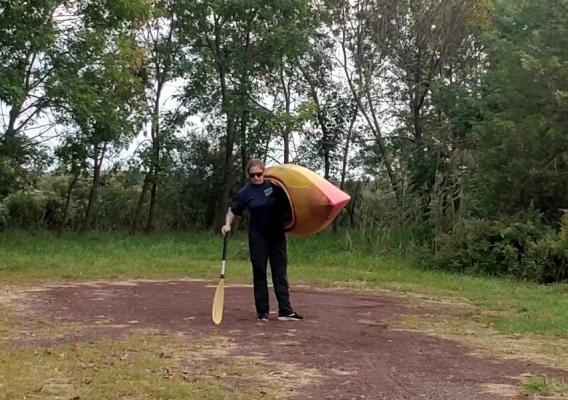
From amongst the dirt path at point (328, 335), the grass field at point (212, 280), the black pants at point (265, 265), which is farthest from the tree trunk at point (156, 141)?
the black pants at point (265, 265)

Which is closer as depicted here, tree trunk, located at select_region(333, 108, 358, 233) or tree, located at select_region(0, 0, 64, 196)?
tree, located at select_region(0, 0, 64, 196)

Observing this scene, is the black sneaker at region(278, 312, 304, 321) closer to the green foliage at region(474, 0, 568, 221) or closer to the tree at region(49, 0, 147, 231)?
the green foliage at region(474, 0, 568, 221)

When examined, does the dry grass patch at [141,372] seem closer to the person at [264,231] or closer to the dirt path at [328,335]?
the dirt path at [328,335]

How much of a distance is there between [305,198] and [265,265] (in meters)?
0.87

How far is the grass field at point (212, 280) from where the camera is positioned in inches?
216

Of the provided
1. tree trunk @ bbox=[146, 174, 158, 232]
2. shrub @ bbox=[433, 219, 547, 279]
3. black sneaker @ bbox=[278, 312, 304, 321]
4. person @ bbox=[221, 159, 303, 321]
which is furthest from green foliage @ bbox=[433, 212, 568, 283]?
tree trunk @ bbox=[146, 174, 158, 232]

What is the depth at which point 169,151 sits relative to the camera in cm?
2544

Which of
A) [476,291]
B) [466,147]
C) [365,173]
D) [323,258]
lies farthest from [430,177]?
[476,291]

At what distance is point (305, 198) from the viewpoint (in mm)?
8766

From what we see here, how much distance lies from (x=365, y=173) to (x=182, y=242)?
23.3 feet

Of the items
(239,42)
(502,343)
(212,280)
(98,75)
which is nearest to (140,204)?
(239,42)

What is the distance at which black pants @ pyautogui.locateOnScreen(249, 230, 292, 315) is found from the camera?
8.53m

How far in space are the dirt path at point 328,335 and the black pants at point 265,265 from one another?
0.72ft

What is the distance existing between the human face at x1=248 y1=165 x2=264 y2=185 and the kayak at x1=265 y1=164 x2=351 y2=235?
0.15 meters
